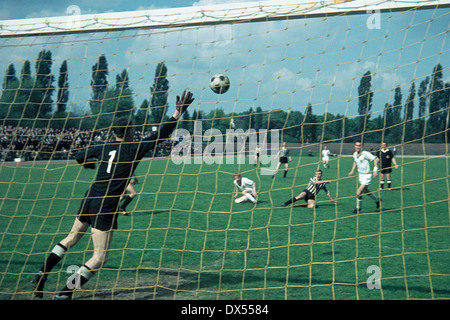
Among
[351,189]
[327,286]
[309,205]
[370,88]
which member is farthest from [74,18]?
[351,189]

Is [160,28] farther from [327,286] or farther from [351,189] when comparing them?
[351,189]

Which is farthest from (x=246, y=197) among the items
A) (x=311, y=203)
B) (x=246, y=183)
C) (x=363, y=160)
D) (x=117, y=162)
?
(x=117, y=162)

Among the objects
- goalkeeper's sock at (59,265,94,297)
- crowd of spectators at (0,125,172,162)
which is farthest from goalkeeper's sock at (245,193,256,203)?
goalkeeper's sock at (59,265,94,297)

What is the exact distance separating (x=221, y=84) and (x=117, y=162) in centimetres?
189

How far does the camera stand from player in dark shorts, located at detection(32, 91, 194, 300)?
4430mm

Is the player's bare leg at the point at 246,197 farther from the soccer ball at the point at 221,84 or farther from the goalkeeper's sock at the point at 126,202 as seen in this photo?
the soccer ball at the point at 221,84

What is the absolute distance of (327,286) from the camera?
5191 millimetres

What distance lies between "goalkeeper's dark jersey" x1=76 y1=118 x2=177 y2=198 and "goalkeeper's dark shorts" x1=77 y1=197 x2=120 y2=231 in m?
0.08

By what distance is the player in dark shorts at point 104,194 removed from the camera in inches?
174

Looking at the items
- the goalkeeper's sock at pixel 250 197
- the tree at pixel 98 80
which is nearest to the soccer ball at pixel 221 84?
the tree at pixel 98 80

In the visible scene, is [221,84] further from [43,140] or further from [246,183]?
[43,140]

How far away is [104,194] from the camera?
4609mm

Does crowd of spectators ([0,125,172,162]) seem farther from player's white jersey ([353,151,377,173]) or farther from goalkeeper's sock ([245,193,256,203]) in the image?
player's white jersey ([353,151,377,173])
